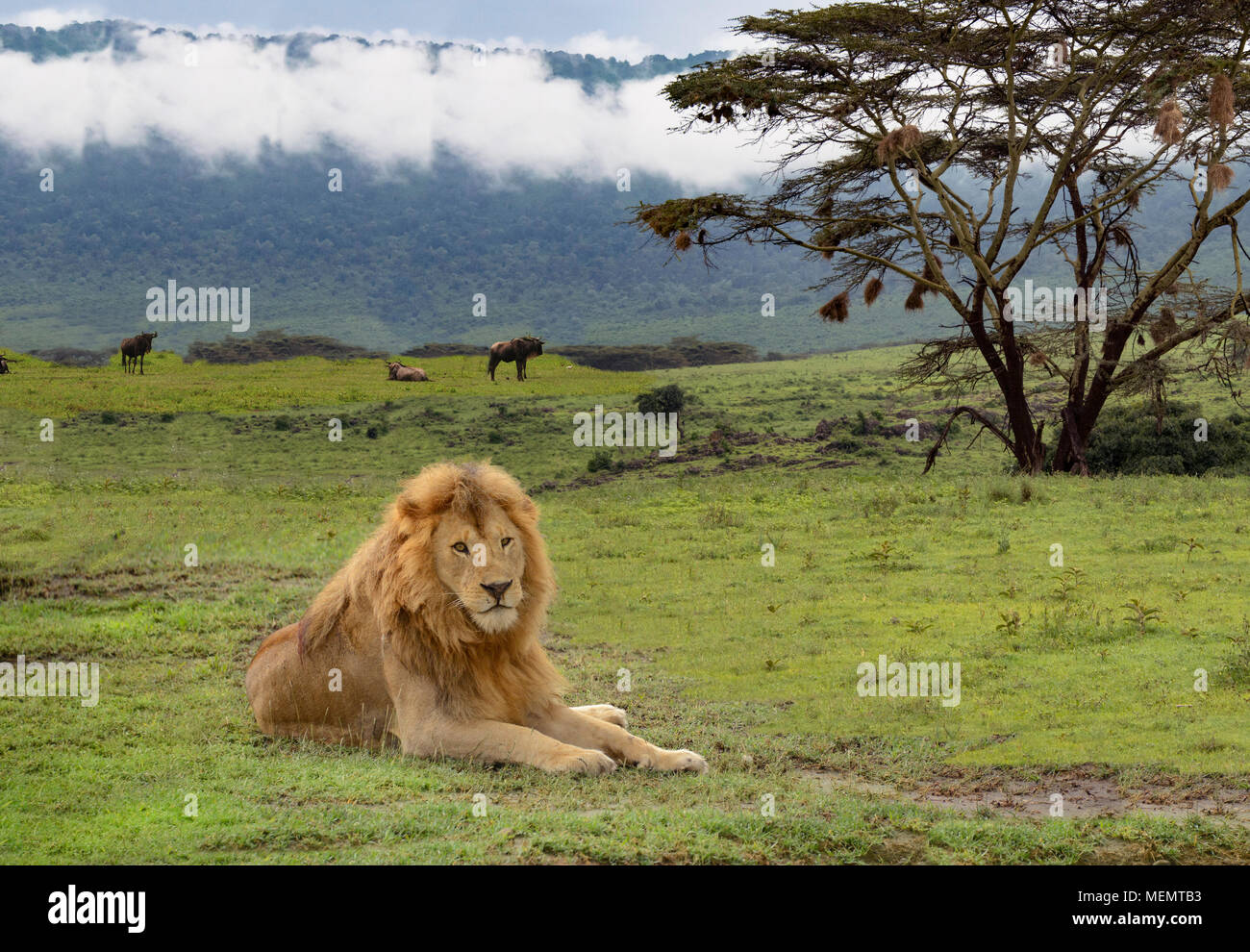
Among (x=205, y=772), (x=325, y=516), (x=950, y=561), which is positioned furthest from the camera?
(x=325, y=516)

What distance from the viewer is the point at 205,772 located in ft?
22.6

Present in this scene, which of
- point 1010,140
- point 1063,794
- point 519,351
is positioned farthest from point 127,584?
point 519,351

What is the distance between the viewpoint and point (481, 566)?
713 cm

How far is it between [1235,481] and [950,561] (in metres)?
8.64

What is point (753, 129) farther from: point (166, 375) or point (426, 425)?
point (166, 375)

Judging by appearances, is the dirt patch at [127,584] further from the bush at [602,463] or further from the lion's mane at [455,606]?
the bush at [602,463]

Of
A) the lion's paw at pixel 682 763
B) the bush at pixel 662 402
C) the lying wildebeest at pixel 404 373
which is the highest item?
the lying wildebeest at pixel 404 373

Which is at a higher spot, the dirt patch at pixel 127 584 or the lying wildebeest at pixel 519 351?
the lying wildebeest at pixel 519 351

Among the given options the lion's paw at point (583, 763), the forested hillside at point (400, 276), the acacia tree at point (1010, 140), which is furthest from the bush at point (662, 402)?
the forested hillside at point (400, 276)

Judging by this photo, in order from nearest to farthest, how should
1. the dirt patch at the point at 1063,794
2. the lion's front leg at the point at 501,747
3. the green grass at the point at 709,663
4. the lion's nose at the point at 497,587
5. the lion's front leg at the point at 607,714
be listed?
the green grass at the point at 709,663 < the dirt patch at the point at 1063,794 < the lion's front leg at the point at 501,747 < the lion's nose at the point at 497,587 < the lion's front leg at the point at 607,714

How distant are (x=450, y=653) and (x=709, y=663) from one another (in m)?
4.51

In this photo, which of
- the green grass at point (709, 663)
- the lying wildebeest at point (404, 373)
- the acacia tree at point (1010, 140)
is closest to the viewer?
the green grass at point (709, 663)

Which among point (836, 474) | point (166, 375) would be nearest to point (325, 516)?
point (836, 474)

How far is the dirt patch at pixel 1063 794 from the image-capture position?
6.88 metres
